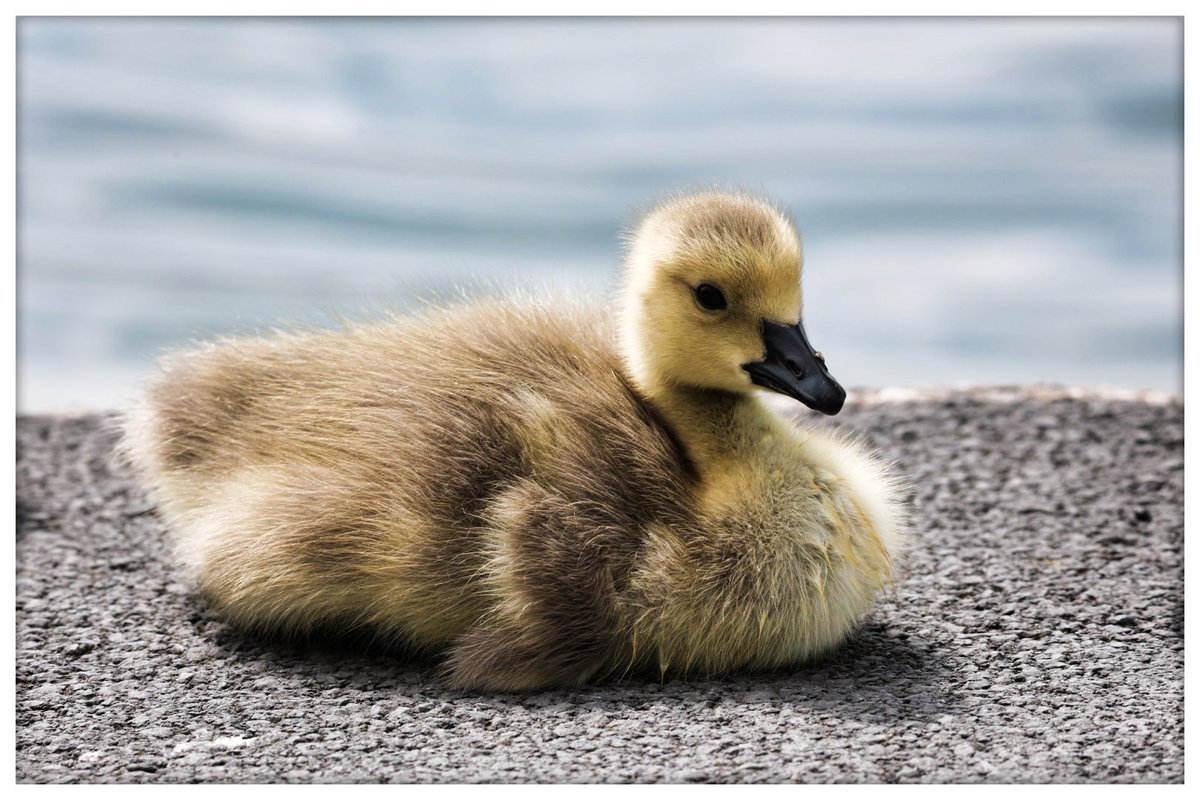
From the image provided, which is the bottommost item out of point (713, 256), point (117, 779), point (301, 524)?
point (117, 779)

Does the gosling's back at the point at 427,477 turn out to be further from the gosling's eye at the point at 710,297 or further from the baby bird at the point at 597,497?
the gosling's eye at the point at 710,297

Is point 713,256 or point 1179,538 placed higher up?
point 713,256

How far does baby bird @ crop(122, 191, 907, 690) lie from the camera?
2529mm

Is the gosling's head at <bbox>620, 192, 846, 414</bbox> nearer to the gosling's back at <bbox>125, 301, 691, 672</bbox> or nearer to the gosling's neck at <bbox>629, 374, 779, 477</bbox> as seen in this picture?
the gosling's neck at <bbox>629, 374, 779, 477</bbox>

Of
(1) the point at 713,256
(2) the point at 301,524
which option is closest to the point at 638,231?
(1) the point at 713,256

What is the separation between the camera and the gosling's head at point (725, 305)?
2520 millimetres

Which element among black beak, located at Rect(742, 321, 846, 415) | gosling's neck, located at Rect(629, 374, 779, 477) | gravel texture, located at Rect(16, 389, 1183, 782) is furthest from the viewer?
gosling's neck, located at Rect(629, 374, 779, 477)

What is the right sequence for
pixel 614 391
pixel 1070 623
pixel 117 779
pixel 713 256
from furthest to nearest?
1. pixel 1070 623
2. pixel 614 391
3. pixel 713 256
4. pixel 117 779

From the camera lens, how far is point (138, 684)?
2.68m

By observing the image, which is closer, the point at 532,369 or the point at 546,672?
the point at 546,672

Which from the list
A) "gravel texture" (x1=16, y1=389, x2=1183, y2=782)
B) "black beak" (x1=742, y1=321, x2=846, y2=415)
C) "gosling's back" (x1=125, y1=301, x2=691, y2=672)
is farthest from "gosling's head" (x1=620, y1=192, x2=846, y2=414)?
A: "gravel texture" (x1=16, y1=389, x2=1183, y2=782)

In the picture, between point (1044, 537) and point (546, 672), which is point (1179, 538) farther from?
point (546, 672)

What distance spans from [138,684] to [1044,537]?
207 centimetres

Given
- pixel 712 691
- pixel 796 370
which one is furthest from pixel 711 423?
pixel 712 691
